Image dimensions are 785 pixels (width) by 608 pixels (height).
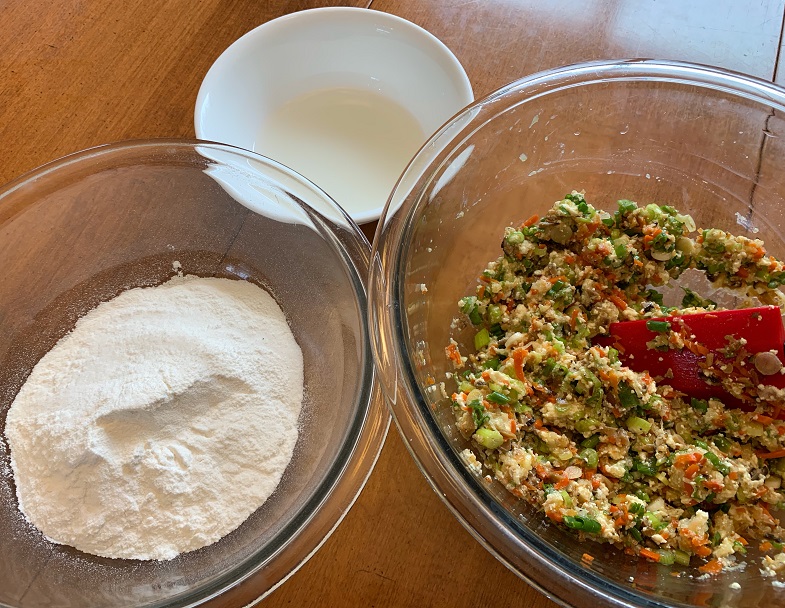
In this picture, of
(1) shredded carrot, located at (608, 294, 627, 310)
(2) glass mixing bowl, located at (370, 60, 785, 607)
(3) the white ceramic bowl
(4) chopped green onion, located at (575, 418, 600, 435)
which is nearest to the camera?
(2) glass mixing bowl, located at (370, 60, 785, 607)

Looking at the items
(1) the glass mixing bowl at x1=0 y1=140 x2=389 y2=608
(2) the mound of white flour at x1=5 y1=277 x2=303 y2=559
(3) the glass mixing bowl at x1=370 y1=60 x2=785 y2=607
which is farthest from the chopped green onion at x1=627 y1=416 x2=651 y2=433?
(2) the mound of white flour at x1=5 y1=277 x2=303 y2=559

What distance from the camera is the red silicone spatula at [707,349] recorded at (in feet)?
3.85

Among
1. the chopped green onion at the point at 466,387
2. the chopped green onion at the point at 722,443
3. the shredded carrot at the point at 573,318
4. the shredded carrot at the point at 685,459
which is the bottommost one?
the chopped green onion at the point at 722,443

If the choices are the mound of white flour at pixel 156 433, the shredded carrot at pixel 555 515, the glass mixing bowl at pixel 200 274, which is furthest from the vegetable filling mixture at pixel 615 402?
the mound of white flour at pixel 156 433

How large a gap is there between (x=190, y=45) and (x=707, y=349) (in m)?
1.36

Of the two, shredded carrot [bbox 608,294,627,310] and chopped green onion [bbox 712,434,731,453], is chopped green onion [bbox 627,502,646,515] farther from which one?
shredded carrot [bbox 608,294,627,310]

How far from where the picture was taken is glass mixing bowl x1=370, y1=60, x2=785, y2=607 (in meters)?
1.03

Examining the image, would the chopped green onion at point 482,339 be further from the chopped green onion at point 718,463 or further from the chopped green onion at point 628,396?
the chopped green onion at point 718,463

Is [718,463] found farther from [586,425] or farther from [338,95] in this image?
[338,95]

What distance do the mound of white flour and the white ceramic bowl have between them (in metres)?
0.46

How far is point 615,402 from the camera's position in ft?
3.79

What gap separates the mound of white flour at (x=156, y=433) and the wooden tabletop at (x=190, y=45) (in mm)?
444

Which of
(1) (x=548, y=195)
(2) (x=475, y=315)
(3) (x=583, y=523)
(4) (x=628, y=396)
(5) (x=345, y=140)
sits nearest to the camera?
(3) (x=583, y=523)

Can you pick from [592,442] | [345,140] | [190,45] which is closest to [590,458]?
[592,442]
